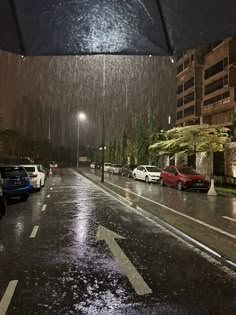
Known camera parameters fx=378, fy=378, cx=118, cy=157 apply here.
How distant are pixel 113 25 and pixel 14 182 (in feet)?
48.4

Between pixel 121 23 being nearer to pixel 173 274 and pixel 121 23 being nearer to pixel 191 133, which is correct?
pixel 173 274

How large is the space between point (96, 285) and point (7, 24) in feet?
12.9

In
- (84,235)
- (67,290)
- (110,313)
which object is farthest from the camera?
(84,235)

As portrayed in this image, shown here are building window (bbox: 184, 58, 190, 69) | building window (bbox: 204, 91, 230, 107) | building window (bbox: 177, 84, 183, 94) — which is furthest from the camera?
building window (bbox: 177, 84, 183, 94)

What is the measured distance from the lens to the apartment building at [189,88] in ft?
257

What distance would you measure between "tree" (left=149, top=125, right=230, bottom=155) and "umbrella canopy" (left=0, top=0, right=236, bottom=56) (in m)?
30.2

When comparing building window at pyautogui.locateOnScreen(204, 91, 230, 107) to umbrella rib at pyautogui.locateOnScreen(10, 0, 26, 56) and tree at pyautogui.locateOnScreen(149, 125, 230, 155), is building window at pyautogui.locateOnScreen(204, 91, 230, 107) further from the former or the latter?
umbrella rib at pyautogui.locateOnScreen(10, 0, 26, 56)

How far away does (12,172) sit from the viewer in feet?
56.7

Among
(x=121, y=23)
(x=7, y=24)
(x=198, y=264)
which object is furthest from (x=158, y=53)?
(x=198, y=264)

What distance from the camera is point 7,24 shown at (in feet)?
10.4

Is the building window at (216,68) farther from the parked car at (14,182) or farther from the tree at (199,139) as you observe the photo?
the parked car at (14,182)

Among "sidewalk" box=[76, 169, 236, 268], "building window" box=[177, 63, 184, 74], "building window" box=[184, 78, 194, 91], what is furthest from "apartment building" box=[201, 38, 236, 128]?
"sidewalk" box=[76, 169, 236, 268]

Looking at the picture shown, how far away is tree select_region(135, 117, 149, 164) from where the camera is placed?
56.4 meters

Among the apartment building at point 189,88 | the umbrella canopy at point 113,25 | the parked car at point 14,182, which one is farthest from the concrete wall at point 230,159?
the apartment building at point 189,88
